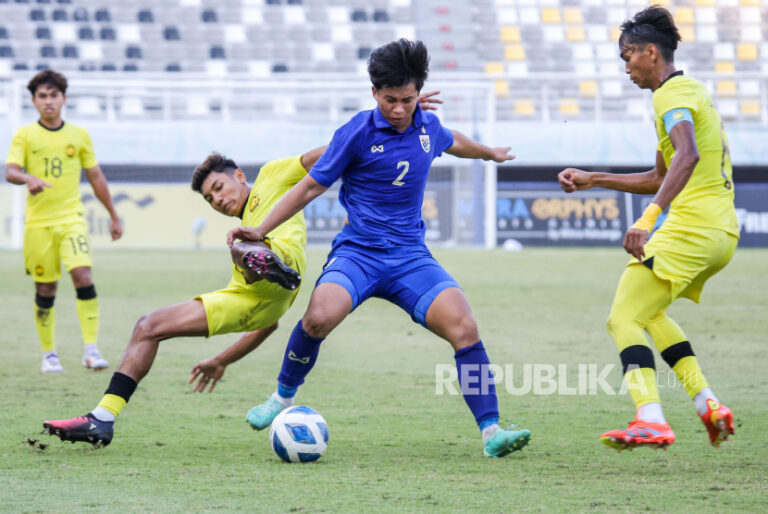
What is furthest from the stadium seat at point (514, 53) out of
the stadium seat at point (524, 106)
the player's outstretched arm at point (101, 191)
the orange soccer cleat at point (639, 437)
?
the orange soccer cleat at point (639, 437)

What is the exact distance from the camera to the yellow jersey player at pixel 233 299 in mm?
4660

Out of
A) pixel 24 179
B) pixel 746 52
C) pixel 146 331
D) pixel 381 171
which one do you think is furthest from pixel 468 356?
pixel 746 52

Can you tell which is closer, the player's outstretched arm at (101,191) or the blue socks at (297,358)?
the blue socks at (297,358)

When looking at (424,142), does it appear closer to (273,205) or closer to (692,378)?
(273,205)

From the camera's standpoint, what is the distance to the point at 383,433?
534cm

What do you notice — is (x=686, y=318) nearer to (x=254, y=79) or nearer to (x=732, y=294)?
(x=732, y=294)

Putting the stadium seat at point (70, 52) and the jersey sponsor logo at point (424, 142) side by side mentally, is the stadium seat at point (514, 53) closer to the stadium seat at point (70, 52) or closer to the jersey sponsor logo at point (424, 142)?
the stadium seat at point (70, 52)

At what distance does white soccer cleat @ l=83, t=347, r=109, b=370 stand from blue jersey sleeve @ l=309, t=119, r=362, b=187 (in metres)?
3.62

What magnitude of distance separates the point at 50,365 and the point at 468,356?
4095 millimetres

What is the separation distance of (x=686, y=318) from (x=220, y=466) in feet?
25.7

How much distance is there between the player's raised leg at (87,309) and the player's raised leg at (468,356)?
385 cm

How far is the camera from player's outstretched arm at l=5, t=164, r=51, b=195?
704 cm

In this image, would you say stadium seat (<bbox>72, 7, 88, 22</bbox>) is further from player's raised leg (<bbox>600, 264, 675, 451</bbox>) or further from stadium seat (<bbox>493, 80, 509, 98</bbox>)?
player's raised leg (<bbox>600, 264, 675, 451</bbox>)

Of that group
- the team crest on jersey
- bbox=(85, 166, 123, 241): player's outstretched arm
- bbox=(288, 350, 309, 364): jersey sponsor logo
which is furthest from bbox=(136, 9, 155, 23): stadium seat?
bbox=(288, 350, 309, 364): jersey sponsor logo
